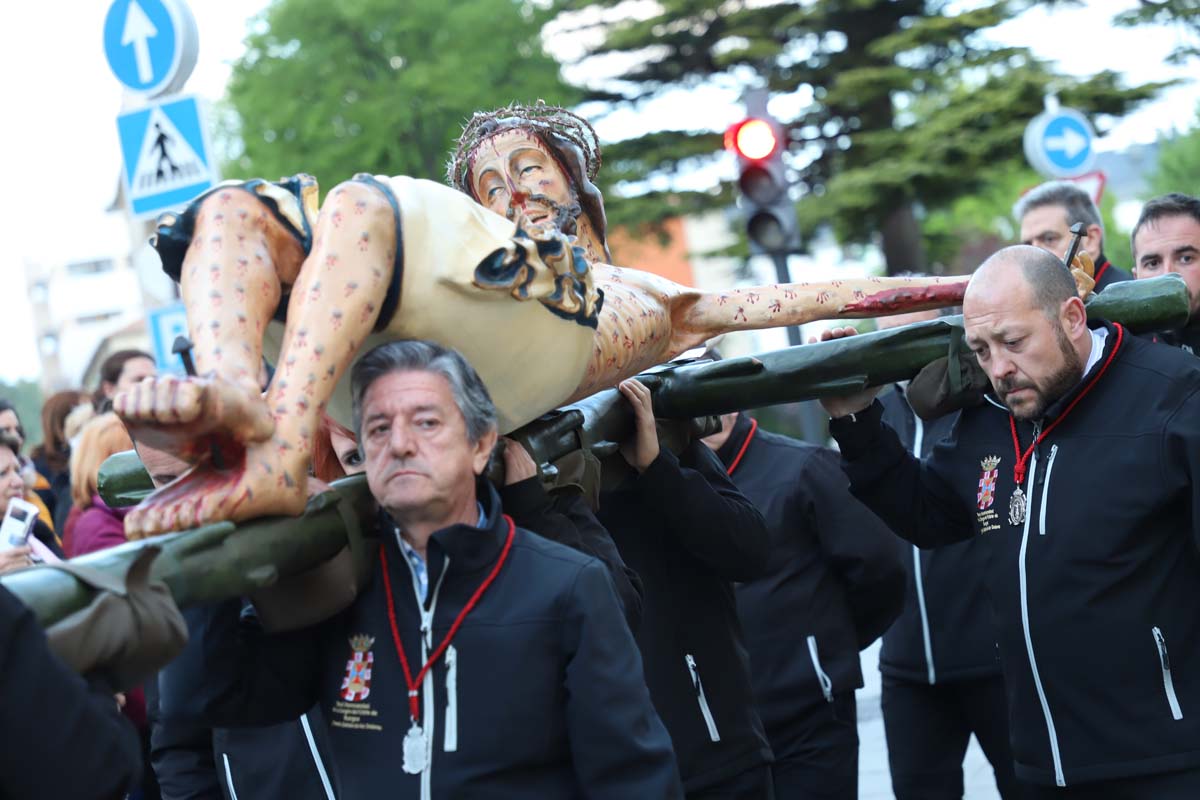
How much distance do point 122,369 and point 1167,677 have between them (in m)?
5.47

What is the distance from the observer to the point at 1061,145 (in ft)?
39.2

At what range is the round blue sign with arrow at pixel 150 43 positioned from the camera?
24.6ft

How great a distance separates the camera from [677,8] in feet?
82.2

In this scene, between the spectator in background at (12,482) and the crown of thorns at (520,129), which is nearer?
the crown of thorns at (520,129)

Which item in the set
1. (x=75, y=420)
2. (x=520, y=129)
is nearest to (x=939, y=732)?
(x=520, y=129)

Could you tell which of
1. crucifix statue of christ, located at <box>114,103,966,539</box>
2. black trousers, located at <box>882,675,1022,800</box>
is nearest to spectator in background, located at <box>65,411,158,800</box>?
crucifix statue of christ, located at <box>114,103,966,539</box>

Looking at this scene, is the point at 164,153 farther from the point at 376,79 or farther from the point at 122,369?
the point at 376,79

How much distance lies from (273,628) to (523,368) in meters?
0.80

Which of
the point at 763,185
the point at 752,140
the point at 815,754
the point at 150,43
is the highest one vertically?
the point at 150,43

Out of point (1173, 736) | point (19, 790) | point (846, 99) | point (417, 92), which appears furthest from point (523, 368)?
point (417, 92)

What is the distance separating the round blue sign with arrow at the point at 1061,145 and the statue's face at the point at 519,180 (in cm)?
834

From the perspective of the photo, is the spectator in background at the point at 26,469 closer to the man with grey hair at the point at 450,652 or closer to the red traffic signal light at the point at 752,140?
the man with grey hair at the point at 450,652

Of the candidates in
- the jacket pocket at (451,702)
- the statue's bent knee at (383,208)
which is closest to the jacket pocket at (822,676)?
the jacket pocket at (451,702)

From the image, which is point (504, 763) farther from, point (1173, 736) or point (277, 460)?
point (1173, 736)
